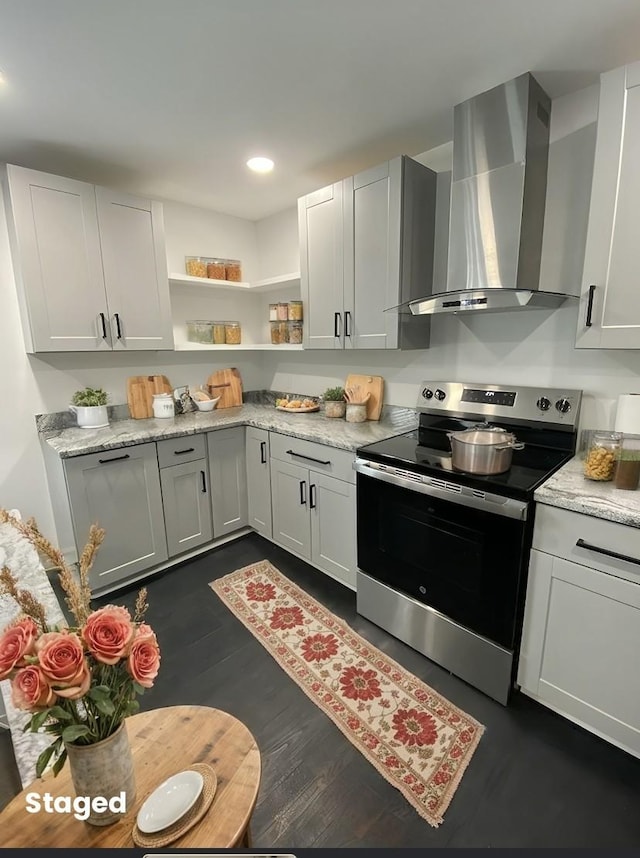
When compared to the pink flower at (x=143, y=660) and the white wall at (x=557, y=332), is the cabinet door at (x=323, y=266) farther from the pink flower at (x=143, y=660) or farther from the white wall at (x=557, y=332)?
the pink flower at (x=143, y=660)

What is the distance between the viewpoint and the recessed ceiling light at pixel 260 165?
95.0 inches

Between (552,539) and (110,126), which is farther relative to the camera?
(110,126)

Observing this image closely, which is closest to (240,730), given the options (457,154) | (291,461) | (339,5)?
(291,461)

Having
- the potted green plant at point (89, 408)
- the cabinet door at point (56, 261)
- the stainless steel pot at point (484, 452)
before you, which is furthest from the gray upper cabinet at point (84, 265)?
the stainless steel pot at point (484, 452)

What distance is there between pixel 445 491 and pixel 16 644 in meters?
1.49

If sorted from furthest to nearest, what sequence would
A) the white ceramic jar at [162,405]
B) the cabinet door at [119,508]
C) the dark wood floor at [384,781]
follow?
the white ceramic jar at [162,405] < the cabinet door at [119,508] < the dark wood floor at [384,781]

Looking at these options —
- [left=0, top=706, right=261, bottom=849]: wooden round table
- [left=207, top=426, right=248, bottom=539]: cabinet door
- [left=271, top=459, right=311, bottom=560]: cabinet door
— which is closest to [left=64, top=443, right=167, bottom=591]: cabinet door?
[left=207, top=426, right=248, bottom=539]: cabinet door

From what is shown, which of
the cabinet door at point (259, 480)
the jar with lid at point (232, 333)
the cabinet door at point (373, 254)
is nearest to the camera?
the cabinet door at point (373, 254)

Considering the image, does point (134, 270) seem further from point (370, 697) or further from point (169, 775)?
point (370, 697)

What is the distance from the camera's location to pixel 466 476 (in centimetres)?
168

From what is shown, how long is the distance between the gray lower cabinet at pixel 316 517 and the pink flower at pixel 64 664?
1711mm

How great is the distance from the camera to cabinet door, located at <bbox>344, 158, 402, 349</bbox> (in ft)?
7.18

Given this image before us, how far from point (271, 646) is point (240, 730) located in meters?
1.18

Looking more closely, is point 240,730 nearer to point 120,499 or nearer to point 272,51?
point 120,499
